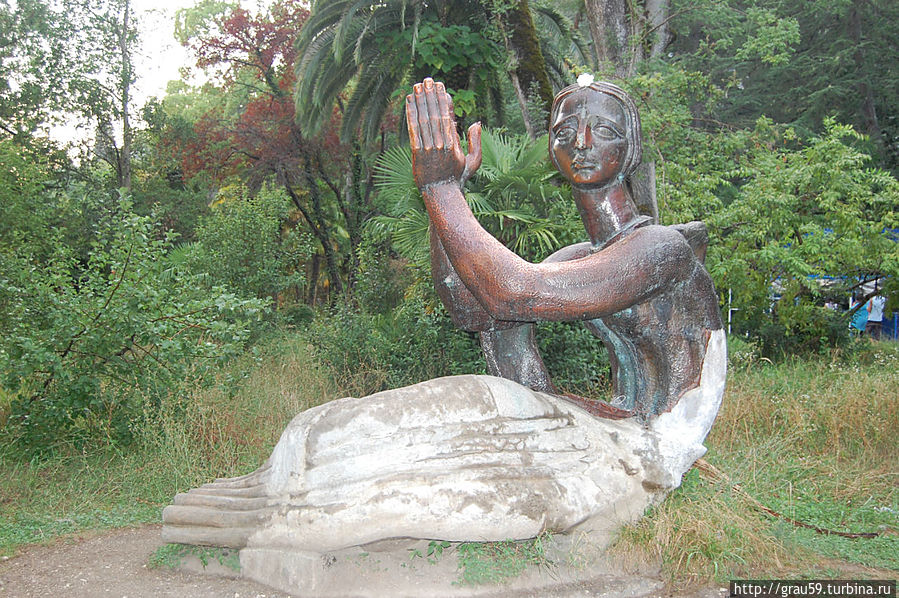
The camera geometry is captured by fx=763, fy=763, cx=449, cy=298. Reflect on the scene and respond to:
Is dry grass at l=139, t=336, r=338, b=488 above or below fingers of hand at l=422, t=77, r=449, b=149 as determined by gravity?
below

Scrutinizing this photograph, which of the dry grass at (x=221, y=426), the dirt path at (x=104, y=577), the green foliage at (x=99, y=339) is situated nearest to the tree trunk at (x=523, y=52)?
the dry grass at (x=221, y=426)

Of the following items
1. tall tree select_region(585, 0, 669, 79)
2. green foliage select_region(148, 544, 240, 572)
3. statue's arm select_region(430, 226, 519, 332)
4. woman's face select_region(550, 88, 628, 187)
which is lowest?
green foliage select_region(148, 544, 240, 572)

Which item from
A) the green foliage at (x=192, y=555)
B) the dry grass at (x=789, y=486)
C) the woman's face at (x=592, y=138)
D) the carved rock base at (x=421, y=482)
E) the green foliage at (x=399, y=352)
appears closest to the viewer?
the carved rock base at (x=421, y=482)

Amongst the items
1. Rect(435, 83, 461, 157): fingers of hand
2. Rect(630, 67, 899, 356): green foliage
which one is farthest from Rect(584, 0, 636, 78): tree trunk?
Rect(435, 83, 461, 157): fingers of hand

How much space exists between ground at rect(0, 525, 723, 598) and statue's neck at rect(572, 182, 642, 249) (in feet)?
4.83

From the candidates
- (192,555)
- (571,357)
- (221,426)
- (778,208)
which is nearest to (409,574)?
(192,555)

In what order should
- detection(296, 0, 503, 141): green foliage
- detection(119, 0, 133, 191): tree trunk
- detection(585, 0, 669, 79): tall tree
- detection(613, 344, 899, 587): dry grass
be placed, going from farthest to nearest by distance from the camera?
detection(119, 0, 133, 191): tree trunk, detection(296, 0, 503, 141): green foliage, detection(585, 0, 669, 79): tall tree, detection(613, 344, 899, 587): dry grass

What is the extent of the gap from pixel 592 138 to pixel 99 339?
399 centimetres

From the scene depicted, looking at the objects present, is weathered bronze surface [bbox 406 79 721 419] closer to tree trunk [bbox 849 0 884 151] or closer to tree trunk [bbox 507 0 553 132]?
tree trunk [bbox 507 0 553 132]

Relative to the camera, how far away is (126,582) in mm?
3125

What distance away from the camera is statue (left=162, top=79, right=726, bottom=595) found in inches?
110

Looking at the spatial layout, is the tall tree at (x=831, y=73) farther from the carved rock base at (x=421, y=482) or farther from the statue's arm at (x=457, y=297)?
the carved rock base at (x=421, y=482)

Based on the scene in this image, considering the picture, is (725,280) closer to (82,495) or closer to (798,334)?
(798,334)

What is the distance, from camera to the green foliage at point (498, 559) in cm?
291
